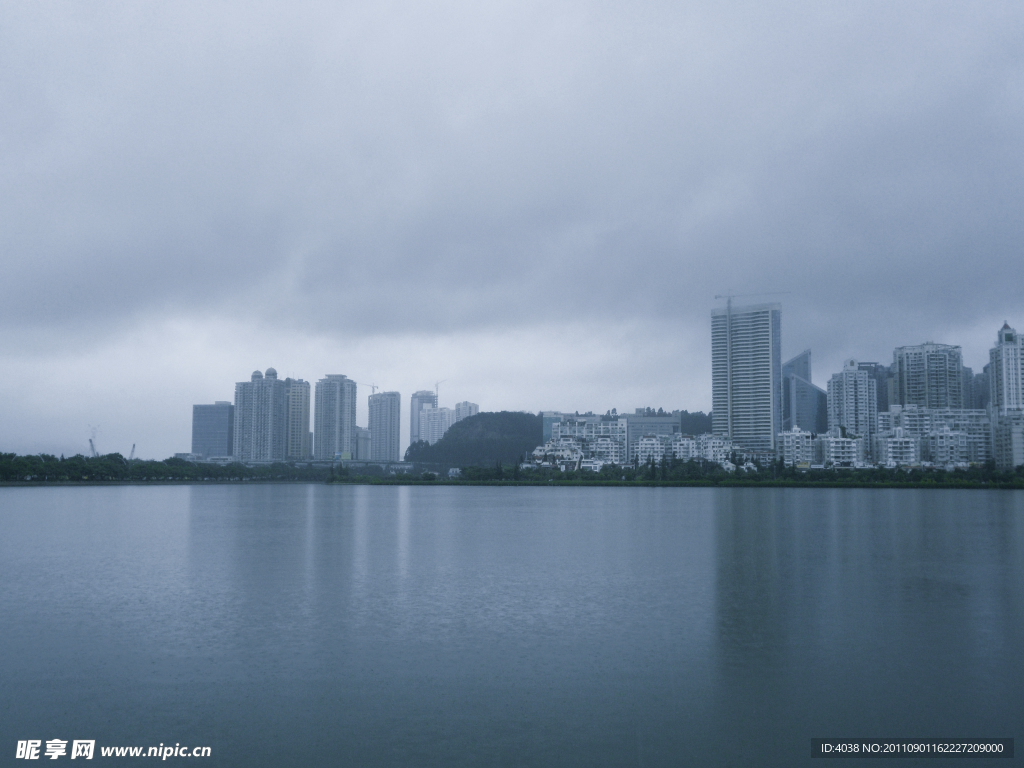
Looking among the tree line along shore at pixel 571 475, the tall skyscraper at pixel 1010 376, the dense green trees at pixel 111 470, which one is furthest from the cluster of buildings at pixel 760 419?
the dense green trees at pixel 111 470

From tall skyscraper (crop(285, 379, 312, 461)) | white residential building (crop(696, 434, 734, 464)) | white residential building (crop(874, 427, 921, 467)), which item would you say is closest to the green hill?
tall skyscraper (crop(285, 379, 312, 461))

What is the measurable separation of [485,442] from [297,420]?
1327 inches

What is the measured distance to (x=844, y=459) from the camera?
74688mm

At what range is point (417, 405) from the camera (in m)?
174

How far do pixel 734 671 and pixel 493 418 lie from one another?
111665mm

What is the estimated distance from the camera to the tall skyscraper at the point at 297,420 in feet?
420

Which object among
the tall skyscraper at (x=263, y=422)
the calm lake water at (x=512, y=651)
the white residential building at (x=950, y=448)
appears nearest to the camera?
the calm lake water at (x=512, y=651)

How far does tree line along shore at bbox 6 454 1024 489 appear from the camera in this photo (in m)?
56.4

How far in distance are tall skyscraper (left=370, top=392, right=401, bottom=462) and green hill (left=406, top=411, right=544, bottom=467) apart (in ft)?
82.4

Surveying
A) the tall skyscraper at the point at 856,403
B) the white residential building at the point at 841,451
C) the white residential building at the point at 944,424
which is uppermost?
the tall skyscraper at the point at 856,403

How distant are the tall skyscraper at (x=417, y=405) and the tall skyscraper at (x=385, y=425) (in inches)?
590

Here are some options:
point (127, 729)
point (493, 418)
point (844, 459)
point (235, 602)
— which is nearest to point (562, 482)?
point (844, 459)

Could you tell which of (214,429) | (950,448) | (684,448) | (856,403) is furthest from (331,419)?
(950,448)

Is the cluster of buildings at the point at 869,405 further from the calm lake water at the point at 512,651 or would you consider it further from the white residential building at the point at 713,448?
the calm lake water at the point at 512,651
